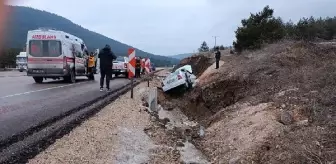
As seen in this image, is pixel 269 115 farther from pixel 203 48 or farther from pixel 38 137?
pixel 203 48

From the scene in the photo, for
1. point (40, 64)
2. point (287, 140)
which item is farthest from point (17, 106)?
point (40, 64)

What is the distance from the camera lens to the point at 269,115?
9.11m

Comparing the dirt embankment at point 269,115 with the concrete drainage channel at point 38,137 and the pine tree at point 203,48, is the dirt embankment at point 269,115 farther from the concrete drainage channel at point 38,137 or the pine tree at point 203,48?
the pine tree at point 203,48

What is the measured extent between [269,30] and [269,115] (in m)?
27.5

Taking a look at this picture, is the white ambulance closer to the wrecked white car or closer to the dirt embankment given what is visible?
the wrecked white car

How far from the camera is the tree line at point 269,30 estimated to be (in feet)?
114

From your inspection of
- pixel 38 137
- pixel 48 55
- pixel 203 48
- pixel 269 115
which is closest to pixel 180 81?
pixel 269 115

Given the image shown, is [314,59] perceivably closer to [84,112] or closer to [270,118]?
[270,118]

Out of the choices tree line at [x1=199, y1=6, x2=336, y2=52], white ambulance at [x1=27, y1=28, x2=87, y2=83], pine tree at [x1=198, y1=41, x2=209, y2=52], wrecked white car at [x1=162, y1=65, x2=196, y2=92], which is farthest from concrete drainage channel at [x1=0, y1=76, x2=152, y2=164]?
pine tree at [x1=198, y1=41, x2=209, y2=52]

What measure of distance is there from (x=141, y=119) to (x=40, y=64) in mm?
13756

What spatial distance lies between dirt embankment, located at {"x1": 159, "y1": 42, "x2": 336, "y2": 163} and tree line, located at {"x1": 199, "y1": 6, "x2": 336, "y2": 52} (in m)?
18.0

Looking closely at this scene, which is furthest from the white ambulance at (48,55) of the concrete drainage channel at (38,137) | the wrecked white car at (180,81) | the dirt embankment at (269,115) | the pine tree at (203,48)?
the pine tree at (203,48)

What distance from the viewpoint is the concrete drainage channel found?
610 centimetres

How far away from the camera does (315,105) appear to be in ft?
27.8
